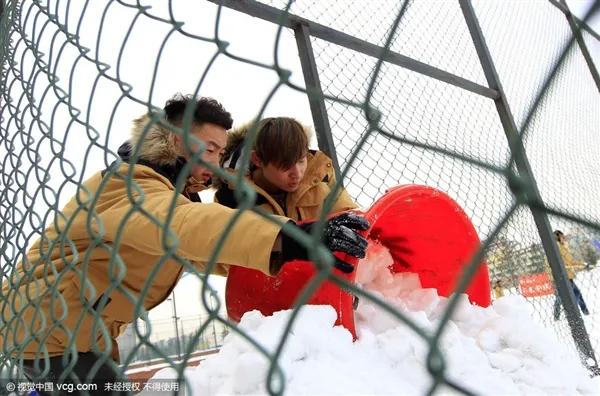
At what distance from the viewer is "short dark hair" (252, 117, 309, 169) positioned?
1.93 m

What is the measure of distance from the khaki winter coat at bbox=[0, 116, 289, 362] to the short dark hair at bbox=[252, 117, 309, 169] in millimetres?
315

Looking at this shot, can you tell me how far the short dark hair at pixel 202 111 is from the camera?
1777 millimetres

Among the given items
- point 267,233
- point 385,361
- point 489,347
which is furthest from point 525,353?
point 267,233

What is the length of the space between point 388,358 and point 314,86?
1280mm

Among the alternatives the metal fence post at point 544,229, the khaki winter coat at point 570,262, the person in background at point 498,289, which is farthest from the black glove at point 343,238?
the khaki winter coat at point 570,262

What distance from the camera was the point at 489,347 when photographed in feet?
5.18

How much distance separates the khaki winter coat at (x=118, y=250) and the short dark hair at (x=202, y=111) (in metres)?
0.13

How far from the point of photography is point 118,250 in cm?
134

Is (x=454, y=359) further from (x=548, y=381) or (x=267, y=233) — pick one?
(x=267, y=233)

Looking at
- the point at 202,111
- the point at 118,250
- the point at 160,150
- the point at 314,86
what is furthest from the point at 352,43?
the point at 118,250

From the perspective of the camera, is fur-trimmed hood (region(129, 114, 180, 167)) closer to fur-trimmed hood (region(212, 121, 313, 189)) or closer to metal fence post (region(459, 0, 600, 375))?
fur-trimmed hood (region(212, 121, 313, 189))

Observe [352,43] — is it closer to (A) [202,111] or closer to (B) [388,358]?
(A) [202,111]

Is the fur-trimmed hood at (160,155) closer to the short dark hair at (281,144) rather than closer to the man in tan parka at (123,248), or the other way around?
the man in tan parka at (123,248)

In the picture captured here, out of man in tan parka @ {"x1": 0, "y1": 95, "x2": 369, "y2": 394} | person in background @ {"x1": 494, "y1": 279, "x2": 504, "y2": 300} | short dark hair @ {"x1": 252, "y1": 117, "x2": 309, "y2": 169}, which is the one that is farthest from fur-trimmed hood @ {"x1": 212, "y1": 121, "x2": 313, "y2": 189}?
person in background @ {"x1": 494, "y1": 279, "x2": 504, "y2": 300}
